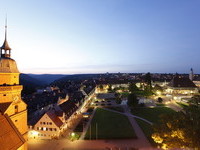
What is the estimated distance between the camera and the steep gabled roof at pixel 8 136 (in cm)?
1357

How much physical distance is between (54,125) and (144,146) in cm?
1656

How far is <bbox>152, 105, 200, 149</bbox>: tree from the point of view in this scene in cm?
1462

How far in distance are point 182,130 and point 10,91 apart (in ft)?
60.8

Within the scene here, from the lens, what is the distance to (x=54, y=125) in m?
29.8

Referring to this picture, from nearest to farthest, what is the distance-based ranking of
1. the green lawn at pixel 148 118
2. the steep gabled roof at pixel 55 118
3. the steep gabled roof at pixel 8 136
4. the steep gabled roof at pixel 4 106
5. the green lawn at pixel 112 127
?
the steep gabled roof at pixel 8 136 < the steep gabled roof at pixel 4 106 < the green lawn at pixel 112 127 < the green lawn at pixel 148 118 < the steep gabled roof at pixel 55 118

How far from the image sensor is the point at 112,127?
33438 mm

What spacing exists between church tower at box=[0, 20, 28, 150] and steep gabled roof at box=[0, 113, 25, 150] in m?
0.76

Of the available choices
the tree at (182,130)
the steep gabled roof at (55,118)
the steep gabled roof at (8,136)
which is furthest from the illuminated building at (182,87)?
the steep gabled roof at (8,136)

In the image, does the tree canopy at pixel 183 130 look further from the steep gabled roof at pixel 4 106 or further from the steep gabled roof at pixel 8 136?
the steep gabled roof at pixel 4 106

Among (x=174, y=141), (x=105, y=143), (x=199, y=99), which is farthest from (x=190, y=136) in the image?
(x=105, y=143)

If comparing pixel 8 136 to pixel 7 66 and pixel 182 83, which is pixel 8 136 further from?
pixel 182 83

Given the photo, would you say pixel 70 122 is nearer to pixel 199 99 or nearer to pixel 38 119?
pixel 38 119

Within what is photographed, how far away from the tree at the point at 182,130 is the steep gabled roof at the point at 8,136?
51.1 ft

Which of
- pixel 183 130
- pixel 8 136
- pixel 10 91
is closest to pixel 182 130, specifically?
pixel 183 130
